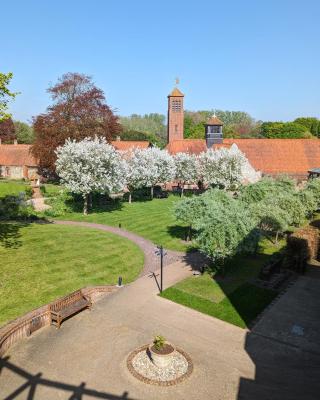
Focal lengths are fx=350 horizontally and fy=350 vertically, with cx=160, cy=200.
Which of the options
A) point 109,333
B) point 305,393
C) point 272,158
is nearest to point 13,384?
point 109,333

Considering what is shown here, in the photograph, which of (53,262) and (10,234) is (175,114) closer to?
(10,234)

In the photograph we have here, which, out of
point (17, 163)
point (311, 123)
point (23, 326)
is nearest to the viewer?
point (23, 326)

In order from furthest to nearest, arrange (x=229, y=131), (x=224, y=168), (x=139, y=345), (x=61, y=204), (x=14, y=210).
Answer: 1. (x=229, y=131)
2. (x=224, y=168)
3. (x=61, y=204)
4. (x=14, y=210)
5. (x=139, y=345)

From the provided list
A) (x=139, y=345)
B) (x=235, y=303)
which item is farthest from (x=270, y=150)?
(x=139, y=345)

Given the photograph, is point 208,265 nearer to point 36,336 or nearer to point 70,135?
point 36,336

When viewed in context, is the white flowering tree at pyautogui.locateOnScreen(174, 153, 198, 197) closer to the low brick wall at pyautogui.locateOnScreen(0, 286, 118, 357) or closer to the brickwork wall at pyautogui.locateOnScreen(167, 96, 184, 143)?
the brickwork wall at pyautogui.locateOnScreen(167, 96, 184, 143)

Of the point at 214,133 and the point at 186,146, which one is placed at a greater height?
the point at 214,133

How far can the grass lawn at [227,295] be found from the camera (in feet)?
53.6

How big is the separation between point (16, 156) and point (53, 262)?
1785 inches

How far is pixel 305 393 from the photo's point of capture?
11133mm

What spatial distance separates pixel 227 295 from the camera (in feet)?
59.5

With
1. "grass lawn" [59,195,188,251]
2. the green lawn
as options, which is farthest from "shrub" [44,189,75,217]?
the green lawn

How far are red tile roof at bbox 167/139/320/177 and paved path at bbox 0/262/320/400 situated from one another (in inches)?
1774

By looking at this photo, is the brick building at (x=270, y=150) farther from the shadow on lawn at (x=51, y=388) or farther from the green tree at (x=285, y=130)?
the shadow on lawn at (x=51, y=388)
